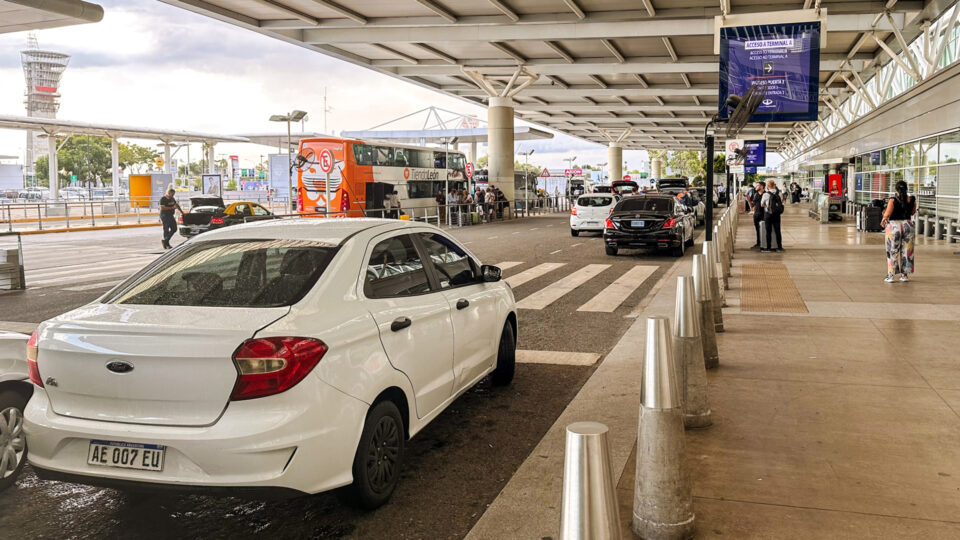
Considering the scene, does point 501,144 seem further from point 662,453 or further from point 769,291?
point 662,453

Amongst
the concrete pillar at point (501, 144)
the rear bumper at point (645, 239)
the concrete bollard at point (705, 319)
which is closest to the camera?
the concrete bollard at point (705, 319)

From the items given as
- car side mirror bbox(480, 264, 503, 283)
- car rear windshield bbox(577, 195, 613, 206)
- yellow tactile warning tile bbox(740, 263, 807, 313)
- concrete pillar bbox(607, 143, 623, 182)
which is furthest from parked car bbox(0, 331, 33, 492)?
concrete pillar bbox(607, 143, 623, 182)

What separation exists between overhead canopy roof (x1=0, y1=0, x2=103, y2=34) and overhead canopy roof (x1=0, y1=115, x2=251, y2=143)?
31.5 meters

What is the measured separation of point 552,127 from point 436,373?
6287cm

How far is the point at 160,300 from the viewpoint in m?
4.26

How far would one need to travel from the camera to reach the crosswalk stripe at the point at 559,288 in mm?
11875

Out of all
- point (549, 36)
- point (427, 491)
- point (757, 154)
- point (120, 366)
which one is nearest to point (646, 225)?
point (549, 36)

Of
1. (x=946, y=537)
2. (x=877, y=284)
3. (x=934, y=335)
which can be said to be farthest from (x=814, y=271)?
(x=946, y=537)

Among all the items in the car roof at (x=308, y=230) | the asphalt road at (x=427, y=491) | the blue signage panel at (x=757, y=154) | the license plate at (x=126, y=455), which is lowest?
the asphalt road at (x=427, y=491)

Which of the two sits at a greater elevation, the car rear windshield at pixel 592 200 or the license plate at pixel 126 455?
the car rear windshield at pixel 592 200

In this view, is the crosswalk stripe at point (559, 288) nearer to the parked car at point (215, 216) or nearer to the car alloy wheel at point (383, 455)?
the car alloy wheel at point (383, 455)

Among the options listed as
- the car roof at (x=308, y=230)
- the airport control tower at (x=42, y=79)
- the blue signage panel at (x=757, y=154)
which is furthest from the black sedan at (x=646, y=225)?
the airport control tower at (x=42, y=79)

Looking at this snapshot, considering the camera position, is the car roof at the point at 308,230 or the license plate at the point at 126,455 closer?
the license plate at the point at 126,455

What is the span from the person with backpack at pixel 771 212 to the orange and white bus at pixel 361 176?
1456cm
